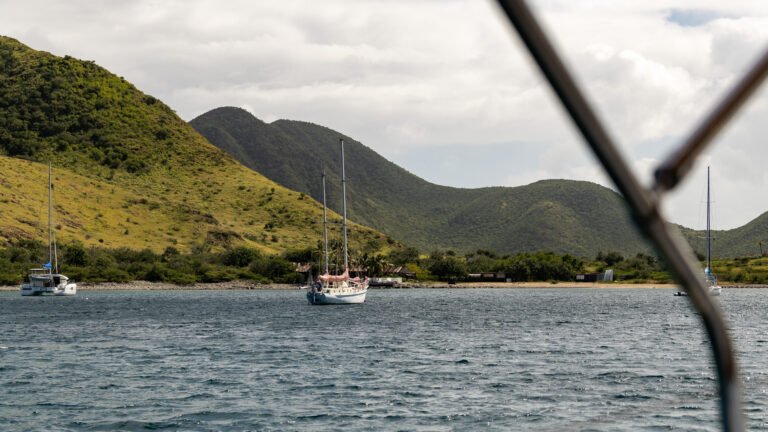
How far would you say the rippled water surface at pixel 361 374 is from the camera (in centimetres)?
2716

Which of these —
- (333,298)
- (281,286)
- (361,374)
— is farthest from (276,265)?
(361,374)

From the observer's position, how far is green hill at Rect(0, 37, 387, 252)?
506 ft

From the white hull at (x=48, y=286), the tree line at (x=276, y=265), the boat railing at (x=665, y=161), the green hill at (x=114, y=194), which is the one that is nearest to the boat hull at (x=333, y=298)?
the tree line at (x=276, y=265)

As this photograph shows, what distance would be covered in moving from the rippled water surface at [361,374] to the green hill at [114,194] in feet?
285

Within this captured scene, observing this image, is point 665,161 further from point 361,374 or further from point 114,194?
point 114,194

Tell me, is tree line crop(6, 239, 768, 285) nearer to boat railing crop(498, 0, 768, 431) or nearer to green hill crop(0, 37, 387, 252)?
green hill crop(0, 37, 387, 252)

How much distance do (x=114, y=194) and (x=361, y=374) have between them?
14045 cm

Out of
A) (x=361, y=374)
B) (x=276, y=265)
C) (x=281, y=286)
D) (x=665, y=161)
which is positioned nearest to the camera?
(x=665, y=161)

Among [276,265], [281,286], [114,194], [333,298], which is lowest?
[333,298]

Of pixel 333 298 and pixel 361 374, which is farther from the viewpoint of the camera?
pixel 333 298

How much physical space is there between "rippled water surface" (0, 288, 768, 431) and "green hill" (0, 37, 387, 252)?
86.9 metres

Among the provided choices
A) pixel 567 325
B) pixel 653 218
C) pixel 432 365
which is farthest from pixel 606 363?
pixel 653 218

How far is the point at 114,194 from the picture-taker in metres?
169

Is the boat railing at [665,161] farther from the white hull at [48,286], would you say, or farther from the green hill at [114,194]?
the green hill at [114,194]
